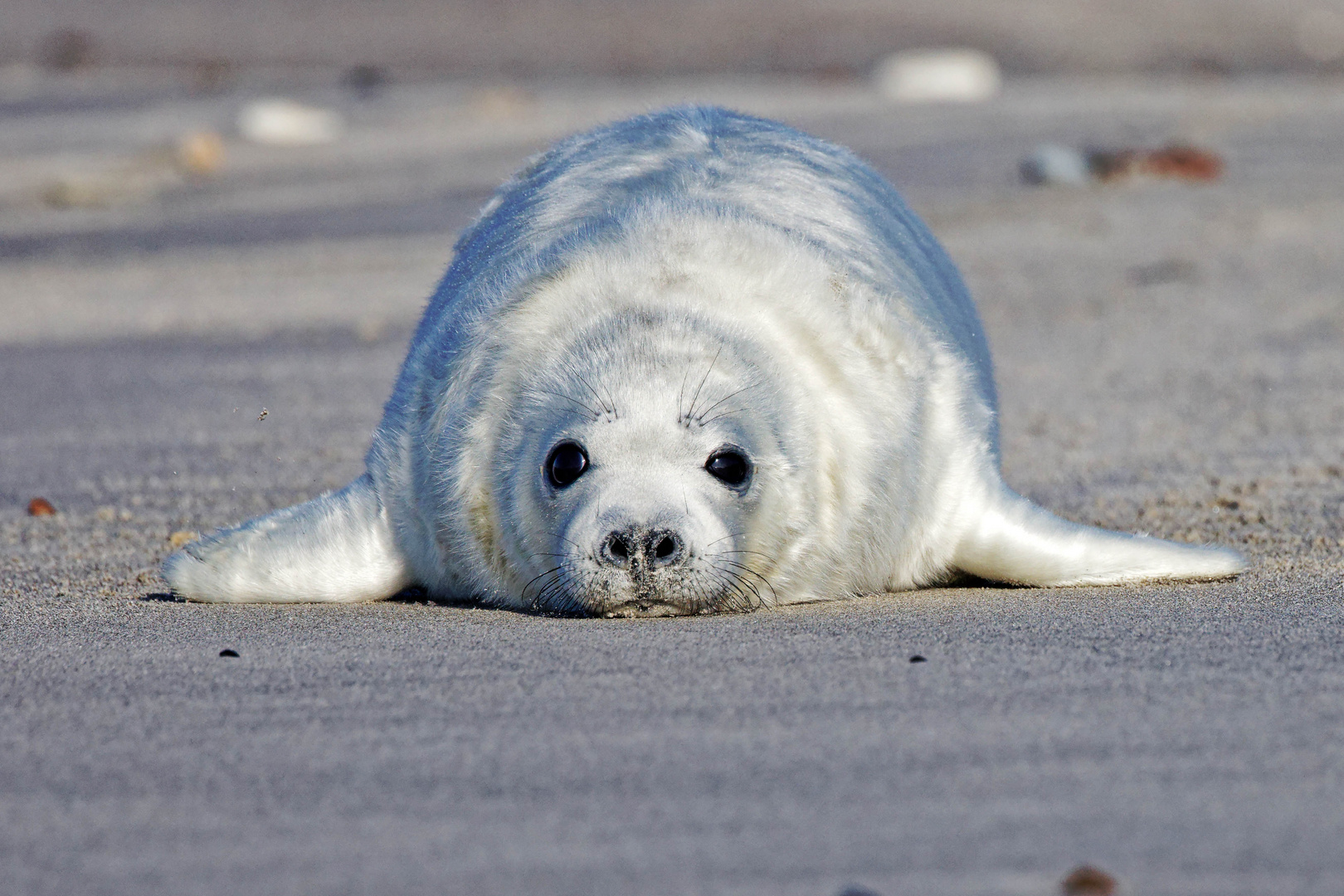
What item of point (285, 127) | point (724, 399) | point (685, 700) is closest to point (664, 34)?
point (285, 127)

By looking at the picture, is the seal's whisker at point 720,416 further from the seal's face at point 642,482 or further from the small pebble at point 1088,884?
the small pebble at point 1088,884

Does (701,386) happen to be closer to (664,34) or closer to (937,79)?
(937,79)

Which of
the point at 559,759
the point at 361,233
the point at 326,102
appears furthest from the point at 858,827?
the point at 326,102

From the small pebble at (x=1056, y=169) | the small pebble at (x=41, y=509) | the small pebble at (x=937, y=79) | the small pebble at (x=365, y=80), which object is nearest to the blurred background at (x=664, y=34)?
the small pebble at (x=365, y=80)

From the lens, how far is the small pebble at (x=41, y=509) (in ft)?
16.5

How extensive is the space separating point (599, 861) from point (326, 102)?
19.0 meters

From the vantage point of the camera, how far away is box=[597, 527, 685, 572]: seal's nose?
341 centimetres

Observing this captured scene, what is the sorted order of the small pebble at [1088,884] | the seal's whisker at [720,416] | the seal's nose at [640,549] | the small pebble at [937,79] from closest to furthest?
the small pebble at [1088,884] < the seal's nose at [640,549] < the seal's whisker at [720,416] < the small pebble at [937,79]

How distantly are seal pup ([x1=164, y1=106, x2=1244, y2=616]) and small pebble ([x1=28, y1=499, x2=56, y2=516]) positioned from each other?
1181 mm

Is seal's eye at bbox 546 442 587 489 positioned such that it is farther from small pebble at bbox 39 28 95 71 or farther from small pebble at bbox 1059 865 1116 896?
small pebble at bbox 39 28 95 71

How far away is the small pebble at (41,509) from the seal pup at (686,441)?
46.5 inches

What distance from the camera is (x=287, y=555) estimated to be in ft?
13.2

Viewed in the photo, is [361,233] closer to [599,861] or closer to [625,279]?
[625,279]

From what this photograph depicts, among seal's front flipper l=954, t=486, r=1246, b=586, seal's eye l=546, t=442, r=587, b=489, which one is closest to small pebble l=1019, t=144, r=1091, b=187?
seal's front flipper l=954, t=486, r=1246, b=586
